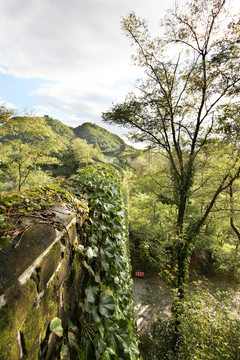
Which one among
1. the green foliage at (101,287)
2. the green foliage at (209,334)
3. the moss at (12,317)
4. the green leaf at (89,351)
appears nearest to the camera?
the moss at (12,317)

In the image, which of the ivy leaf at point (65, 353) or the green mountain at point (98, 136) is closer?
the ivy leaf at point (65, 353)

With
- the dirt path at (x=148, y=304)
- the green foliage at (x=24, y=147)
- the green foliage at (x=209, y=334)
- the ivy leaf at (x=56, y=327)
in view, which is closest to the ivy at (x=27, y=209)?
the ivy leaf at (x=56, y=327)

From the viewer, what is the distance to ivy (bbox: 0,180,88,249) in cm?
72

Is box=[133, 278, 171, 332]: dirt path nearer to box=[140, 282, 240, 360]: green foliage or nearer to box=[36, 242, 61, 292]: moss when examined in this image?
box=[140, 282, 240, 360]: green foliage

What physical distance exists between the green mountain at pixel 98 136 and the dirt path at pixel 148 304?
176ft

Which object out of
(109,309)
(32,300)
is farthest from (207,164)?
(32,300)

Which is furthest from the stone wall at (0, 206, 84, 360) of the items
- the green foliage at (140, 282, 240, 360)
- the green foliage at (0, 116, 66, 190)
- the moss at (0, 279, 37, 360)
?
the green foliage at (0, 116, 66, 190)

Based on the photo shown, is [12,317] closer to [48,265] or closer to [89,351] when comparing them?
[48,265]

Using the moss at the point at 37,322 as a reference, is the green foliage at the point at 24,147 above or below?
above

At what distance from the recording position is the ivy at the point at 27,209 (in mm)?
720

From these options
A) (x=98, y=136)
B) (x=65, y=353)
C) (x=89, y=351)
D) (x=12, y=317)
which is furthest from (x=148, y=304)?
(x=98, y=136)

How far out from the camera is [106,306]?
1188 millimetres

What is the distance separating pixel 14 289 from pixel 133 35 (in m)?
8.11

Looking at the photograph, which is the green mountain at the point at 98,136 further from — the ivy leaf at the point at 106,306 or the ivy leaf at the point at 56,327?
the ivy leaf at the point at 56,327
